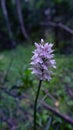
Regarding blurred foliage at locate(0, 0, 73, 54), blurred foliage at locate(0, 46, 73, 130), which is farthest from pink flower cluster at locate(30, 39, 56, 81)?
blurred foliage at locate(0, 0, 73, 54)

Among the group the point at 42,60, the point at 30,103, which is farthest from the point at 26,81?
the point at 42,60

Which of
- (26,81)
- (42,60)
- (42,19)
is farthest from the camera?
(42,19)

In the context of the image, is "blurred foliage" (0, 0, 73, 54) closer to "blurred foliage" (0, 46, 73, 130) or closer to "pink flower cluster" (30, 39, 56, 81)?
"blurred foliage" (0, 46, 73, 130)

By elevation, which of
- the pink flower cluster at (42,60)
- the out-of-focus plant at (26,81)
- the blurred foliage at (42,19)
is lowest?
the pink flower cluster at (42,60)

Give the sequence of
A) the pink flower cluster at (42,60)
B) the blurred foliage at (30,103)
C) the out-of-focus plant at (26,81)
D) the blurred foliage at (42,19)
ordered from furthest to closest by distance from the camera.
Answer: the blurred foliage at (42,19) → the out-of-focus plant at (26,81) → the blurred foliage at (30,103) → the pink flower cluster at (42,60)

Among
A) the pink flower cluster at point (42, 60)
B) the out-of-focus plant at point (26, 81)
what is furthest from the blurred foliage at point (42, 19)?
the pink flower cluster at point (42, 60)

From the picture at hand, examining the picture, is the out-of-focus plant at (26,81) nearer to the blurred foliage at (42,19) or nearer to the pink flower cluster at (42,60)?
the pink flower cluster at (42,60)

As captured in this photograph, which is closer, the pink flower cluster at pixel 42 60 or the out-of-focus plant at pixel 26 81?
the pink flower cluster at pixel 42 60

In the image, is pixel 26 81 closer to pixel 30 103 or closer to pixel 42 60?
pixel 30 103

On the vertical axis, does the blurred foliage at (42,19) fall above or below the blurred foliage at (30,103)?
above

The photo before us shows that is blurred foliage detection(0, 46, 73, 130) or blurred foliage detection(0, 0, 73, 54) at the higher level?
blurred foliage detection(0, 0, 73, 54)

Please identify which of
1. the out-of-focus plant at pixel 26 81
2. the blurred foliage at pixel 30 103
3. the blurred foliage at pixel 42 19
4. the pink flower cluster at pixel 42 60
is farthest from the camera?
the blurred foliage at pixel 42 19
